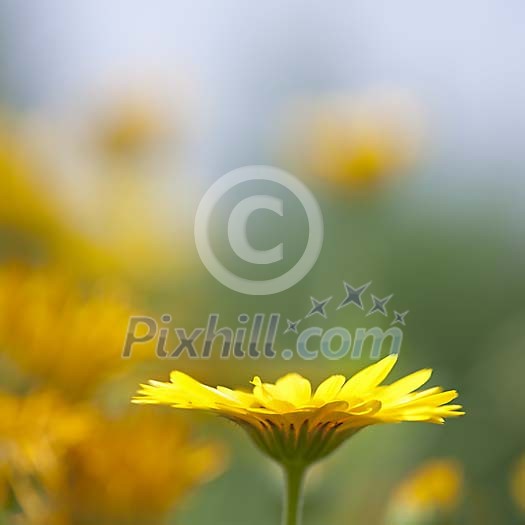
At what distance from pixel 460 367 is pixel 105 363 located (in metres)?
0.62

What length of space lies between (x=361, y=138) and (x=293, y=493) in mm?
1007

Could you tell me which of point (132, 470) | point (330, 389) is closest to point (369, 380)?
point (330, 389)

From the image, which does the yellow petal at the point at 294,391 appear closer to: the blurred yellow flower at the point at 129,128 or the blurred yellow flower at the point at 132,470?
the blurred yellow flower at the point at 132,470

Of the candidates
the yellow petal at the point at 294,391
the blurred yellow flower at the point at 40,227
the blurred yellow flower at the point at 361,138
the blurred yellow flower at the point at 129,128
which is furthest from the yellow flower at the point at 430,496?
the blurred yellow flower at the point at 129,128

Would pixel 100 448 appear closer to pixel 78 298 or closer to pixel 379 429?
pixel 78 298

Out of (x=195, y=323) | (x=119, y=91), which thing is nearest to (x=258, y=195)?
(x=119, y=91)

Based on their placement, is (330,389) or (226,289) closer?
(330,389)

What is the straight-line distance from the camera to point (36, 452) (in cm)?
53

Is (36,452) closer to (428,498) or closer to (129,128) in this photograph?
(428,498)

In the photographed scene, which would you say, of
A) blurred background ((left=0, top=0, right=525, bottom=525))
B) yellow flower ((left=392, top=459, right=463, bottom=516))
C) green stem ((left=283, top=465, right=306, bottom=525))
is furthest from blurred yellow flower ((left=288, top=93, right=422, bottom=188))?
green stem ((left=283, top=465, right=306, bottom=525))

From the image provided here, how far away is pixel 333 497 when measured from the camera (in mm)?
715

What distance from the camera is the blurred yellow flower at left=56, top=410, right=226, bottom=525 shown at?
0.53m

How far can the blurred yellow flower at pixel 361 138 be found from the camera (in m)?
1.28

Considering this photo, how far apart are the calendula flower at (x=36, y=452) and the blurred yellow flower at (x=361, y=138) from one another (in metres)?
0.79
